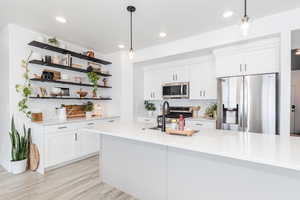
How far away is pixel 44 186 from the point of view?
2.35 m

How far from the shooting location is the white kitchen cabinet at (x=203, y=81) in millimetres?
3698

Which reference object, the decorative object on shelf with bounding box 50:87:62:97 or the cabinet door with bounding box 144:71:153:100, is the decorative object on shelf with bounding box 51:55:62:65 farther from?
the cabinet door with bounding box 144:71:153:100

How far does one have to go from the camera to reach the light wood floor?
2.11m

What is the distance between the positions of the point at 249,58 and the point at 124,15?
2.36 metres

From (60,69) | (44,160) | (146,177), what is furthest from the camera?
(60,69)

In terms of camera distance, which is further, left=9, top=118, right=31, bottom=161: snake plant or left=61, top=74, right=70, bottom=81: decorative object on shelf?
left=61, top=74, right=70, bottom=81: decorative object on shelf

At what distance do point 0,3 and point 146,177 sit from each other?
10.5ft

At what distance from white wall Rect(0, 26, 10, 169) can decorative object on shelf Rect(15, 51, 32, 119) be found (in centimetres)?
22

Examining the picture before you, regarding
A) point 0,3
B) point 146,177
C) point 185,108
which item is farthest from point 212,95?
point 0,3

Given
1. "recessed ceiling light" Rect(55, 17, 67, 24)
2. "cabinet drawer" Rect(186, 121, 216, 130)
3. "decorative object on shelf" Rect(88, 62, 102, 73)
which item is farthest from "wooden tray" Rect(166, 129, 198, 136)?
"decorative object on shelf" Rect(88, 62, 102, 73)

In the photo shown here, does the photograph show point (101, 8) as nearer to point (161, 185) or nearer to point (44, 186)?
point (161, 185)

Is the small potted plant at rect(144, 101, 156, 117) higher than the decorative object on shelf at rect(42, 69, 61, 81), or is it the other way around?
the decorative object on shelf at rect(42, 69, 61, 81)

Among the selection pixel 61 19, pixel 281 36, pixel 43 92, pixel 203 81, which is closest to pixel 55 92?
pixel 43 92

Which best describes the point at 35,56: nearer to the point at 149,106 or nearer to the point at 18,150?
the point at 18,150
